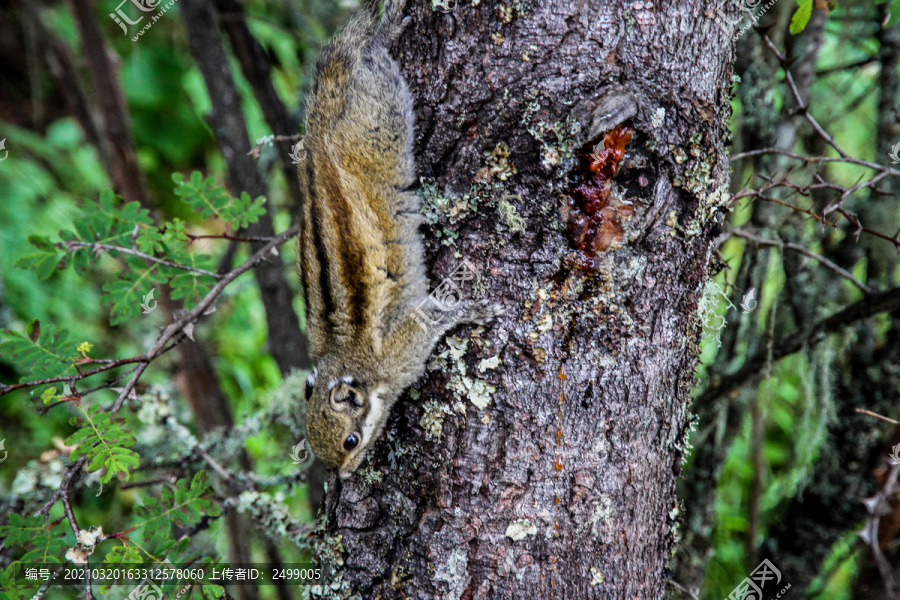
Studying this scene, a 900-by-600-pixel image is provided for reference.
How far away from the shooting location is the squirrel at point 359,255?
2088mm

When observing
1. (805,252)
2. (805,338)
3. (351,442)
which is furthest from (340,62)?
(805,338)

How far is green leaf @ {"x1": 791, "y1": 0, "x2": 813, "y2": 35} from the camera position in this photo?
1.74 m

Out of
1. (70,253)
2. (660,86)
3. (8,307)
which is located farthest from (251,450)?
(660,86)

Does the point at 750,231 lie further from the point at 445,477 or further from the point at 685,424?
the point at 445,477

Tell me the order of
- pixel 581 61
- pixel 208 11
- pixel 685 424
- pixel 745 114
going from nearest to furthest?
pixel 581 61 < pixel 685 424 < pixel 745 114 < pixel 208 11

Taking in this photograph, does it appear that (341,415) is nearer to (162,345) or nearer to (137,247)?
(162,345)

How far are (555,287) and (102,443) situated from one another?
1.22 m

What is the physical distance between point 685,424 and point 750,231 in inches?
44.2

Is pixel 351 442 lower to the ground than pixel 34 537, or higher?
lower

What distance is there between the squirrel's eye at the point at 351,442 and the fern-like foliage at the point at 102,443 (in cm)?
68

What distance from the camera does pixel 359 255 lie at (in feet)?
7.11

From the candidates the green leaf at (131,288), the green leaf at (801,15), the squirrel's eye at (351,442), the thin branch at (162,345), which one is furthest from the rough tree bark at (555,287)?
the green leaf at (131,288)

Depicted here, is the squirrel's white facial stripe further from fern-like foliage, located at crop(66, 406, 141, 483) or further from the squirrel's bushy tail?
the squirrel's bushy tail

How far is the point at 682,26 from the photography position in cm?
146
